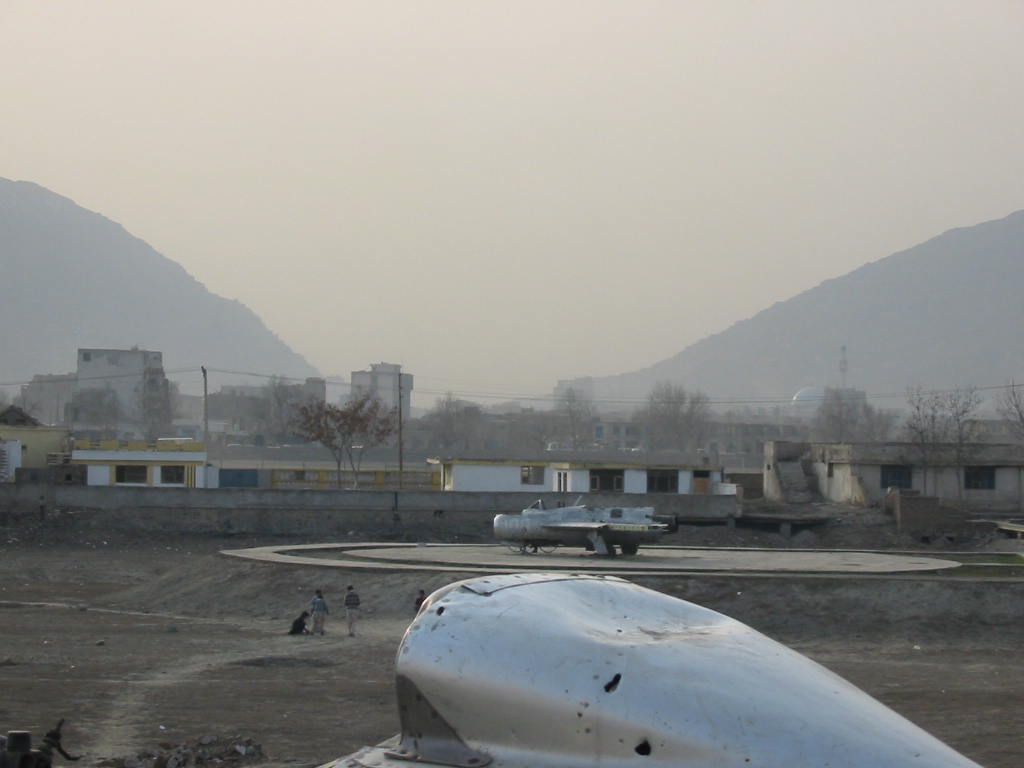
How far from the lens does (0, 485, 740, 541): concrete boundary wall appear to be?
2223 inches

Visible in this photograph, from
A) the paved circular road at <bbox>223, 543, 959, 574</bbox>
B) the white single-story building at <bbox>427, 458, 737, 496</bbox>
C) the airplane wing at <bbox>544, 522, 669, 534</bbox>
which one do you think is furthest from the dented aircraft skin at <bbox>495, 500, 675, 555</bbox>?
the white single-story building at <bbox>427, 458, 737, 496</bbox>

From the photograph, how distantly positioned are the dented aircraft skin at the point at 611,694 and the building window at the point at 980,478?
6572 cm

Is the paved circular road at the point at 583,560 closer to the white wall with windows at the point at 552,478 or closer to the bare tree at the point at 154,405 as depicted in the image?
the white wall with windows at the point at 552,478

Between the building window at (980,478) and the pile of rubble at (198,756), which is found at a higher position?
the building window at (980,478)

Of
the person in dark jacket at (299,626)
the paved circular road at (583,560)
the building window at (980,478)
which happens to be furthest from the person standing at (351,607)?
the building window at (980,478)

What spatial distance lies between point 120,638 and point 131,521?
1140 inches

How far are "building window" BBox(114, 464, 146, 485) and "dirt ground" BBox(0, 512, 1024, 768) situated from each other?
2233 centimetres

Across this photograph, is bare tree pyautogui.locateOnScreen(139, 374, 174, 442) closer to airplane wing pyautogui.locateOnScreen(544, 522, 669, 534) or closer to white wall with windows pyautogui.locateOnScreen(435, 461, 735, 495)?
white wall with windows pyautogui.locateOnScreen(435, 461, 735, 495)

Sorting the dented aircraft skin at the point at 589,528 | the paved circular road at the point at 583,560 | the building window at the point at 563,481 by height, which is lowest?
the paved circular road at the point at 583,560

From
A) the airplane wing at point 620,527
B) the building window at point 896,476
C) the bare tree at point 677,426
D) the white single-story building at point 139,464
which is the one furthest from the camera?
the bare tree at point 677,426

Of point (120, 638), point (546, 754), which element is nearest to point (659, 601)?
point (546, 754)

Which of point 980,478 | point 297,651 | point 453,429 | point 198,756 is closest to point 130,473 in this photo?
point 297,651

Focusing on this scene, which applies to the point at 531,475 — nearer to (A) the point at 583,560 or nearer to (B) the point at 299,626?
(A) the point at 583,560

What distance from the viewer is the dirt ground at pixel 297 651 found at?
59.9 feet
